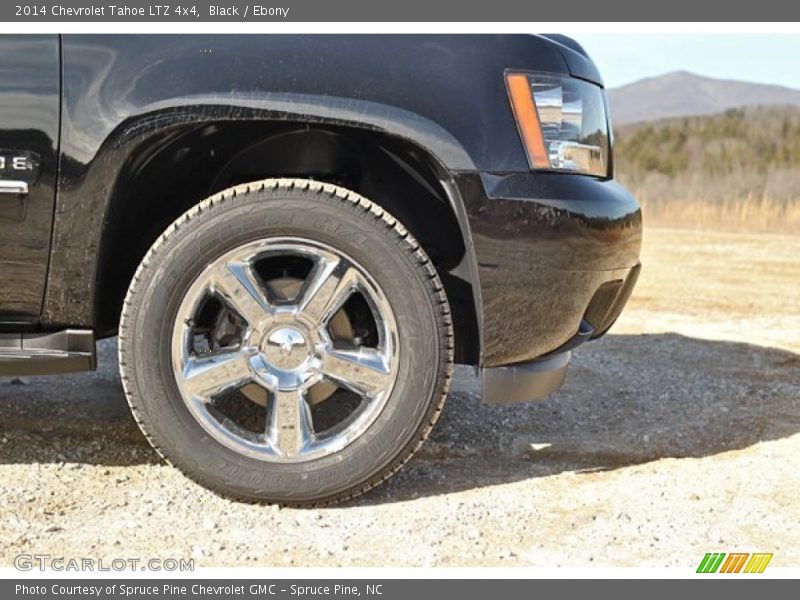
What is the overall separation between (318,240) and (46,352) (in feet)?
3.03

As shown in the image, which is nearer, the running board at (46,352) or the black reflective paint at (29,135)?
the black reflective paint at (29,135)

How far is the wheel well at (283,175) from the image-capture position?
3322mm

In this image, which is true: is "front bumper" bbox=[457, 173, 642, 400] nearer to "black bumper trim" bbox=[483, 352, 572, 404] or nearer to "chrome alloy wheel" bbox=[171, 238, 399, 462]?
"black bumper trim" bbox=[483, 352, 572, 404]

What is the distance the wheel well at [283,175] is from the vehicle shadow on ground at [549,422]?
1.82 feet

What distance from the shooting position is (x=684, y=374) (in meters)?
5.36

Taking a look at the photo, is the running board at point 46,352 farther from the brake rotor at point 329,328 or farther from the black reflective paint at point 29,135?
the brake rotor at point 329,328

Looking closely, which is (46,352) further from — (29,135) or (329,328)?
(329,328)

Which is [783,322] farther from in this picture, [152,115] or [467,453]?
[152,115]

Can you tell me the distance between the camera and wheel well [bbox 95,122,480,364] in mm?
3322

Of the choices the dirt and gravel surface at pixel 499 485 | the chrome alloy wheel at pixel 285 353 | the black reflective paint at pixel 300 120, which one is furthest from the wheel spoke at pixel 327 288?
the dirt and gravel surface at pixel 499 485

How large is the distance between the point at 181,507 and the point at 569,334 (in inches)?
53.9

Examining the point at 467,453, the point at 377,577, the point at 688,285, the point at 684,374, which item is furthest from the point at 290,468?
the point at 688,285

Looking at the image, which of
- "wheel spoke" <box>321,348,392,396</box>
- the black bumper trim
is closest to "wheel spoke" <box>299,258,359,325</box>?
"wheel spoke" <box>321,348,392,396</box>

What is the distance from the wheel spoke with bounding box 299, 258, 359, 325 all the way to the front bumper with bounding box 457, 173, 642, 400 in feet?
A: 1.36
